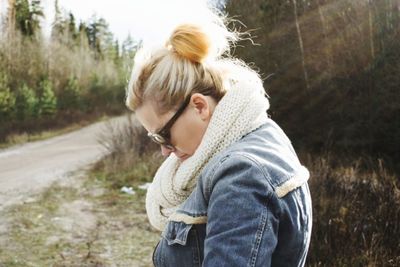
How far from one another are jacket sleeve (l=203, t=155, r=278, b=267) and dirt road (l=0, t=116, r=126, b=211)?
5678mm

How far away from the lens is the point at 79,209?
6219mm

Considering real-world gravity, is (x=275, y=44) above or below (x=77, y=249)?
above

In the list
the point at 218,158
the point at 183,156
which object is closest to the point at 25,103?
the point at 183,156

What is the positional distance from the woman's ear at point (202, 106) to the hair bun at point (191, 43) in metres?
0.09

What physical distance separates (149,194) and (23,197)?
574cm

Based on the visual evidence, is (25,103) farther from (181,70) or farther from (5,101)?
(181,70)

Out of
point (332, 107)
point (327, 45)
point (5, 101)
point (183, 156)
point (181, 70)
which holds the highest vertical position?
point (181, 70)

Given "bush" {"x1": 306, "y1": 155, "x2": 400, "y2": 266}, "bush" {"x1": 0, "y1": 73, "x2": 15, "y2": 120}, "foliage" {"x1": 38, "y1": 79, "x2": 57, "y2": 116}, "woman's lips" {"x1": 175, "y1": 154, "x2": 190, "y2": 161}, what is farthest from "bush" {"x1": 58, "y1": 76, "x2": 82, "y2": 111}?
"woman's lips" {"x1": 175, "y1": 154, "x2": 190, "y2": 161}

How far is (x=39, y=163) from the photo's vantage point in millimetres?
9750

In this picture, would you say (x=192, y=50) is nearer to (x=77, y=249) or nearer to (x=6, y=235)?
(x=77, y=249)

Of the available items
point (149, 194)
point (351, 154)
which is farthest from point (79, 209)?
point (149, 194)

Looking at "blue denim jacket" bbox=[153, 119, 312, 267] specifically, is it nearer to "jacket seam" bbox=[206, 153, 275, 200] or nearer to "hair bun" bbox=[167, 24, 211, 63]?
"jacket seam" bbox=[206, 153, 275, 200]

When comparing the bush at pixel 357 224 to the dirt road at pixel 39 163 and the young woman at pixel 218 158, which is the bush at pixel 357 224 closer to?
the young woman at pixel 218 158

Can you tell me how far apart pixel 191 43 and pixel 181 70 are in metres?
0.07
